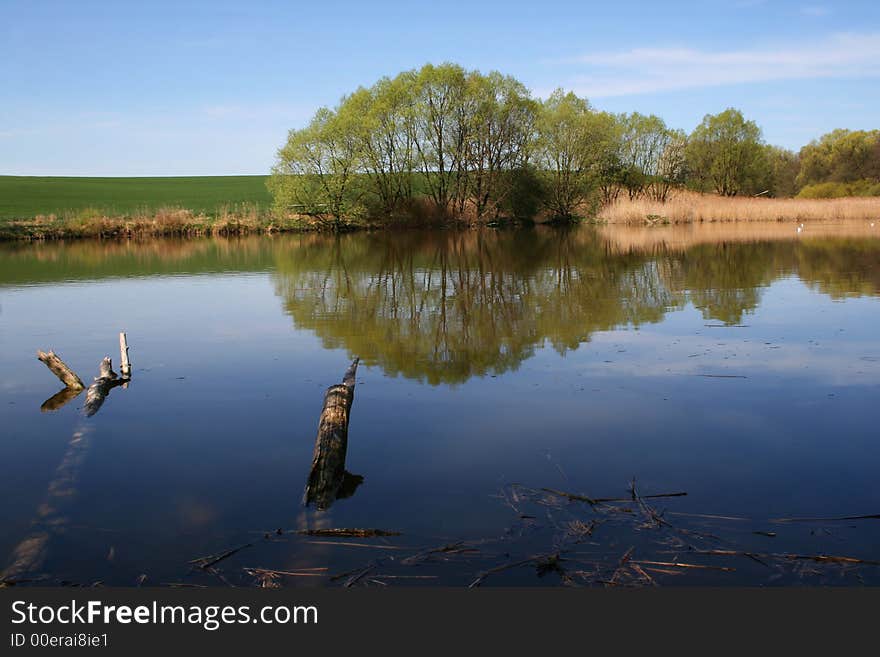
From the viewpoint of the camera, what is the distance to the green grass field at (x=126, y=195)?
5962 cm

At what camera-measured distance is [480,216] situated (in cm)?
5069

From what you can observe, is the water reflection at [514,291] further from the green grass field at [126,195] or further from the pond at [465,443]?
the green grass field at [126,195]

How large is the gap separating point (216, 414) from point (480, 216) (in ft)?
144

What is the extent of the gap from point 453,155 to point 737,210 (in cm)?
1834

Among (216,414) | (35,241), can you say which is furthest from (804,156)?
(216,414)

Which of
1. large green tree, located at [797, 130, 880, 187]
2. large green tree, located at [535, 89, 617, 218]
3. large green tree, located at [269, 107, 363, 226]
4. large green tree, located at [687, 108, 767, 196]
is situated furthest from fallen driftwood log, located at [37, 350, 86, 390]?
large green tree, located at [797, 130, 880, 187]

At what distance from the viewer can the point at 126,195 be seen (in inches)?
2938

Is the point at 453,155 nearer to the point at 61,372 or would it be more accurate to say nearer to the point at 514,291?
the point at 514,291

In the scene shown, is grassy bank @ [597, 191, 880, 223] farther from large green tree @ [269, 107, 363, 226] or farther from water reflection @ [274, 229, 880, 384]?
water reflection @ [274, 229, 880, 384]

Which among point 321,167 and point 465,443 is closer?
point 465,443

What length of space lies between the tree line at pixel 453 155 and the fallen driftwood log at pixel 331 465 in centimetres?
4104

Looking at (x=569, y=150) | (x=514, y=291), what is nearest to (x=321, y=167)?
(x=569, y=150)

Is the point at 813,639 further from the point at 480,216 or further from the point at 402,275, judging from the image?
the point at 480,216

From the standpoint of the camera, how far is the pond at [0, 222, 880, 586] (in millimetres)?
4742
